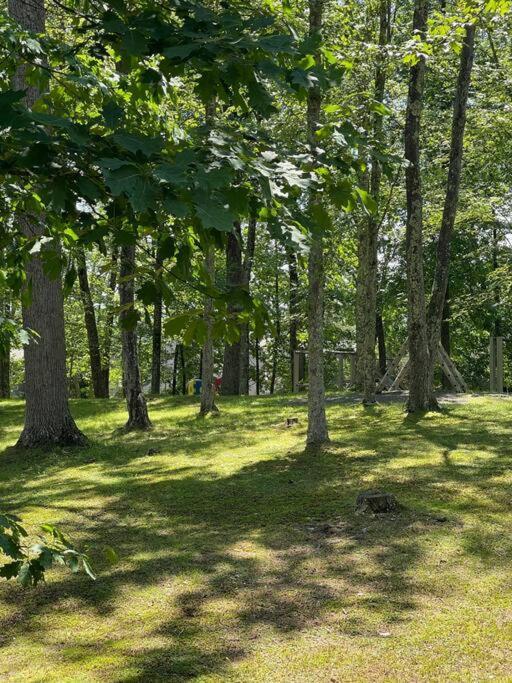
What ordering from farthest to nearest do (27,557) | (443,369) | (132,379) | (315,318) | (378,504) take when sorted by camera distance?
(443,369), (132,379), (315,318), (378,504), (27,557)

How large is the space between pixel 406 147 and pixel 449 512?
8.77m

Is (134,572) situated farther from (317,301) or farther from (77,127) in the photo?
(317,301)

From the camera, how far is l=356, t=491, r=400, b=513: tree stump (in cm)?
790

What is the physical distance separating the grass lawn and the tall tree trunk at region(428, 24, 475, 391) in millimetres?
4007

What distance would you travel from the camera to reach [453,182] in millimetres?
15133

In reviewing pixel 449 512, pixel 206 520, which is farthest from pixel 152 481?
pixel 449 512

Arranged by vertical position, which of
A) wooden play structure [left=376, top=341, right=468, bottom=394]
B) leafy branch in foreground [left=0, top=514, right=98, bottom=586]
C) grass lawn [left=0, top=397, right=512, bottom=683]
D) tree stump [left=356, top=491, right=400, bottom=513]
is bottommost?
grass lawn [left=0, top=397, right=512, bottom=683]

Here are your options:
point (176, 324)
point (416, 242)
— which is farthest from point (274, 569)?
point (416, 242)

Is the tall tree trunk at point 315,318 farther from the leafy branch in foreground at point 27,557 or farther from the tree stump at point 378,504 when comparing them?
the leafy branch in foreground at point 27,557

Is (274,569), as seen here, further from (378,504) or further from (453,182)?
(453,182)

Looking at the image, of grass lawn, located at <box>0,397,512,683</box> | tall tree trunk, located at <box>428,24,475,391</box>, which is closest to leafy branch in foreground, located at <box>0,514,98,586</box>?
grass lawn, located at <box>0,397,512,683</box>

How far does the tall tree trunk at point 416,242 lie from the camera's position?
46.8ft

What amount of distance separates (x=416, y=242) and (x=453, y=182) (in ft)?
5.06

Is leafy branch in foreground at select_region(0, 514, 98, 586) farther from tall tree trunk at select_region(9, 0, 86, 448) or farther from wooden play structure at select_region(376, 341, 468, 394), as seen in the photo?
wooden play structure at select_region(376, 341, 468, 394)
